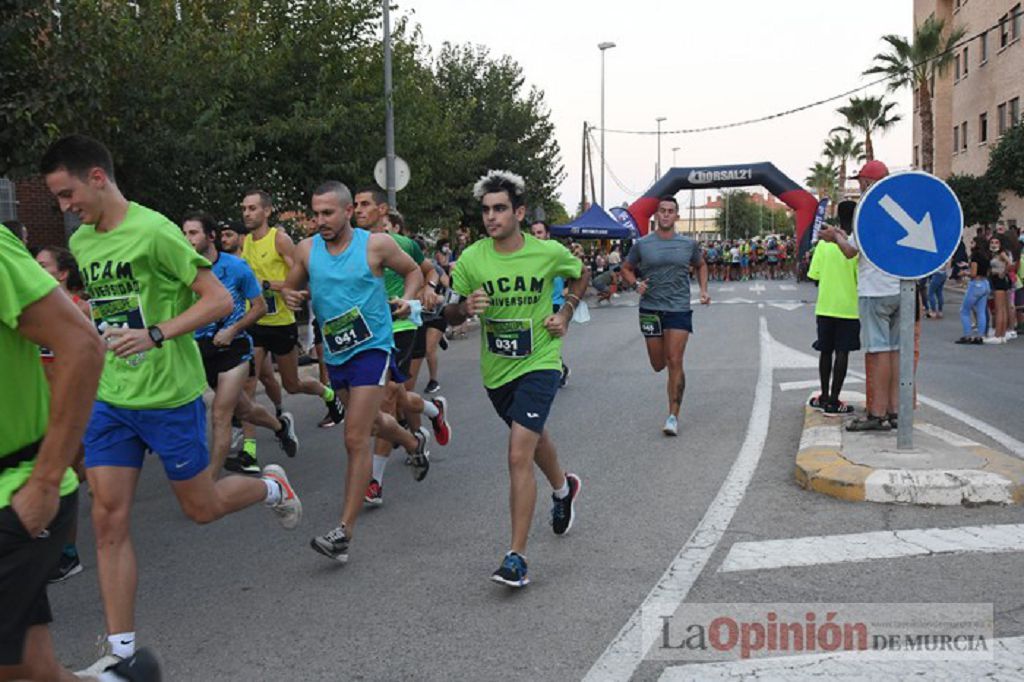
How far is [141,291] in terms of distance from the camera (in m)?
4.11

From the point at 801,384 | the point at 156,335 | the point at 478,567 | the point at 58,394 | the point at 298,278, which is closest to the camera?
the point at 58,394

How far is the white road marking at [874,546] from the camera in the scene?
479 cm

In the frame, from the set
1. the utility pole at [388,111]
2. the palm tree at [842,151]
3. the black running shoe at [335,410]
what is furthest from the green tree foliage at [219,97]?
the palm tree at [842,151]

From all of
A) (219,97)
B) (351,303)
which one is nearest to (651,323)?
(351,303)

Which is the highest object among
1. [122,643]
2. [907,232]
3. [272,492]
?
[907,232]

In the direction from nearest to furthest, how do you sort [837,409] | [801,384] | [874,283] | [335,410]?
[874,283]
[837,409]
[335,410]
[801,384]

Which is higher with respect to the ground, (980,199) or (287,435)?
(980,199)

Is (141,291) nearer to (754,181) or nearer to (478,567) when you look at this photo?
(478,567)

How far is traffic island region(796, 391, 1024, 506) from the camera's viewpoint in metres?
5.64

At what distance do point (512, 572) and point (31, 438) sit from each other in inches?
94.9

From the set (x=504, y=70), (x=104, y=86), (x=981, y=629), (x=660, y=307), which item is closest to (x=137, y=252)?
(x=981, y=629)

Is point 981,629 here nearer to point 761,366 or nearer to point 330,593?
point 330,593

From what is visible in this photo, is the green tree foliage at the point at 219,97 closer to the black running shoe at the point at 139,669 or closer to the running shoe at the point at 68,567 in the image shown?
the running shoe at the point at 68,567

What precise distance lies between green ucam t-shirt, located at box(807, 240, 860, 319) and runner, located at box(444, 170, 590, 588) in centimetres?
372
